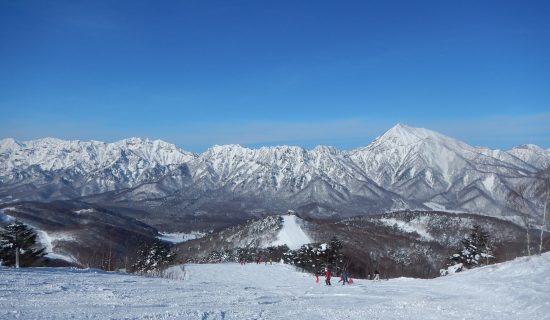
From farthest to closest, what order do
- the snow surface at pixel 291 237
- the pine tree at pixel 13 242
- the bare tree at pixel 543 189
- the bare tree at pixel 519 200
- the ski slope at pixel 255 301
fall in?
the snow surface at pixel 291 237 → the pine tree at pixel 13 242 → the bare tree at pixel 519 200 → the bare tree at pixel 543 189 → the ski slope at pixel 255 301

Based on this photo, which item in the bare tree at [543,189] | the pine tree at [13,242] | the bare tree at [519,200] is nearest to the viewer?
the bare tree at [543,189]

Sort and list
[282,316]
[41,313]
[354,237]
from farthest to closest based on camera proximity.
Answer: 1. [354,237]
2. [282,316]
3. [41,313]

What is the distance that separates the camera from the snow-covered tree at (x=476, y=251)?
6612 centimetres

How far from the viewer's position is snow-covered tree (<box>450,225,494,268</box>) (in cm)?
6612

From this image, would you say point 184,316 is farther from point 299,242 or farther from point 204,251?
point 204,251

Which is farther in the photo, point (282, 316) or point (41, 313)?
point (282, 316)

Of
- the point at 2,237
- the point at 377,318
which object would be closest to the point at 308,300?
the point at 377,318

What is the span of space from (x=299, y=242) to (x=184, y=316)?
158 m

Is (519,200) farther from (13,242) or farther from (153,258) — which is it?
(153,258)

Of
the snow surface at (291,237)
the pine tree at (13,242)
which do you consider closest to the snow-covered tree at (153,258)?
the pine tree at (13,242)

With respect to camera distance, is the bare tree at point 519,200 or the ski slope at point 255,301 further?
the bare tree at point 519,200

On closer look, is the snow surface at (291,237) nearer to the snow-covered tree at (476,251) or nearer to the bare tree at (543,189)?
the snow-covered tree at (476,251)

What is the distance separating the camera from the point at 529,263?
1364 inches

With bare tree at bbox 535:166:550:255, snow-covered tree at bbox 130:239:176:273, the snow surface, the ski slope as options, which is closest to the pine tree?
snow-covered tree at bbox 130:239:176:273
